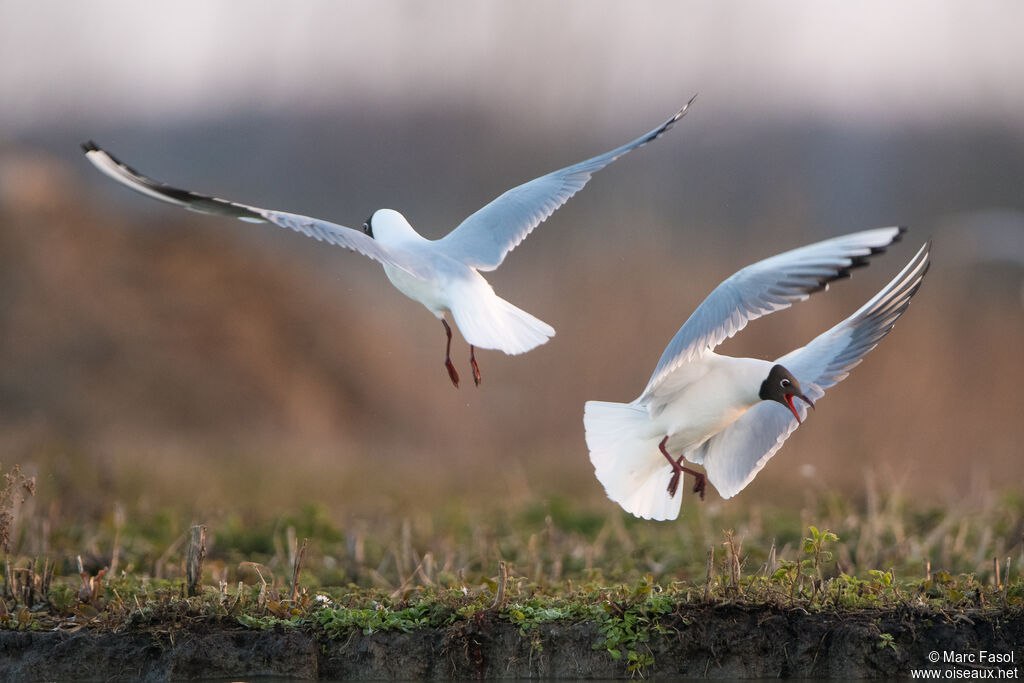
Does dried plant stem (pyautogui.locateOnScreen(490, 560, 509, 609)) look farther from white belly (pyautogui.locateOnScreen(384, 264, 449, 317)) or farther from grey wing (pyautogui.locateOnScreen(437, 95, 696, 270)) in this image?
grey wing (pyautogui.locateOnScreen(437, 95, 696, 270))

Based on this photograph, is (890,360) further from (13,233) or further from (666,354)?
(13,233)

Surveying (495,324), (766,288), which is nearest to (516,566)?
(495,324)

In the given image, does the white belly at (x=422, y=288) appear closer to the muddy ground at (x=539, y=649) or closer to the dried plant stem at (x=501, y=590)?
the dried plant stem at (x=501, y=590)

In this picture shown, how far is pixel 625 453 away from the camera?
18.8ft

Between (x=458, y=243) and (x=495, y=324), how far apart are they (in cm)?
76

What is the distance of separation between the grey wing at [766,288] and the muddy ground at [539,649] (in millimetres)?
1141

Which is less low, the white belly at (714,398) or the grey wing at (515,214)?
the grey wing at (515,214)

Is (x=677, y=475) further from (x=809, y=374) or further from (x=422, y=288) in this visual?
(x=422, y=288)

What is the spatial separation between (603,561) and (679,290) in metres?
7.76

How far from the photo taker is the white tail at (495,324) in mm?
4996

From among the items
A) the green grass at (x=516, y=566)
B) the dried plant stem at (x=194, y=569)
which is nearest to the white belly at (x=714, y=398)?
the green grass at (x=516, y=566)

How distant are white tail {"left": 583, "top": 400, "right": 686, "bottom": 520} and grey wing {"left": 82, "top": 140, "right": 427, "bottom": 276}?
4.52ft

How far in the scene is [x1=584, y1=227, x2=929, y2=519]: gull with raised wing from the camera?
5.44 m

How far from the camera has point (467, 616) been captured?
5.09 metres
